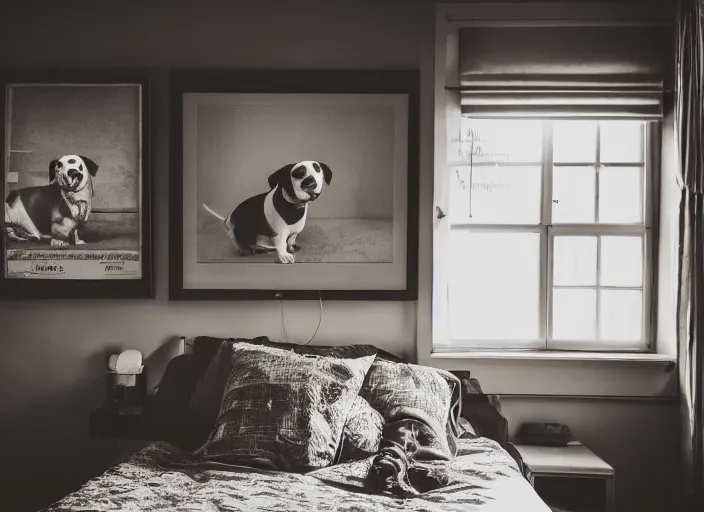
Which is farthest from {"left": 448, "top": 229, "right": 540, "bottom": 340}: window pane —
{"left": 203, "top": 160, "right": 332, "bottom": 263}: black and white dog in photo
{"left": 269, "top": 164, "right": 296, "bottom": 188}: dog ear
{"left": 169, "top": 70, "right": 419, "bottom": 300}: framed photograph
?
{"left": 269, "top": 164, "right": 296, "bottom": 188}: dog ear

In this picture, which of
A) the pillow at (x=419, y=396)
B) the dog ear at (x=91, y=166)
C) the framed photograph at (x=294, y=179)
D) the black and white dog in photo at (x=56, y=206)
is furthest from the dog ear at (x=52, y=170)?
the pillow at (x=419, y=396)

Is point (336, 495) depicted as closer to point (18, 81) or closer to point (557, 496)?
point (557, 496)

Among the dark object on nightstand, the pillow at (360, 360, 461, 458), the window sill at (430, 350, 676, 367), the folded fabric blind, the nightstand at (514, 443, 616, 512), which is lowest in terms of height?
the nightstand at (514, 443, 616, 512)

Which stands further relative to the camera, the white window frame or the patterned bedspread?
the white window frame

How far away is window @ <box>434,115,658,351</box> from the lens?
3.60 meters

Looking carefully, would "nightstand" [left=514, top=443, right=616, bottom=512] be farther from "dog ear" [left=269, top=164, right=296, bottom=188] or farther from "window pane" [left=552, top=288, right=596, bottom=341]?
"dog ear" [left=269, top=164, right=296, bottom=188]

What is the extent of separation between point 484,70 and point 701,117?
38.5 inches

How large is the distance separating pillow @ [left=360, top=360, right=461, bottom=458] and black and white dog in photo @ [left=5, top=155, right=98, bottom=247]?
5.24 feet

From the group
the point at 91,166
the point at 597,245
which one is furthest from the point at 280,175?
the point at 597,245

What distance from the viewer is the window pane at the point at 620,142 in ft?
11.8

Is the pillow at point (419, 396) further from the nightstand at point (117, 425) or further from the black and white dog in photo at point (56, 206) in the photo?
the black and white dog in photo at point (56, 206)

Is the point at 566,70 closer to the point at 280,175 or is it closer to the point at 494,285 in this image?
the point at 494,285

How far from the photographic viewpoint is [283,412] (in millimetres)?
2648

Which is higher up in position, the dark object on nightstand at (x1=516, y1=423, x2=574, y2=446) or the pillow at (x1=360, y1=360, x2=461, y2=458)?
the pillow at (x1=360, y1=360, x2=461, y2=458)
